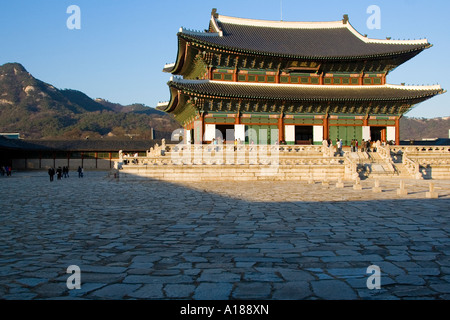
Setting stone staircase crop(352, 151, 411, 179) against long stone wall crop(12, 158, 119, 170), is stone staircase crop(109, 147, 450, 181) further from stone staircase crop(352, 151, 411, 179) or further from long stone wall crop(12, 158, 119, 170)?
long stone wall crop(12, 158, 119, 170)

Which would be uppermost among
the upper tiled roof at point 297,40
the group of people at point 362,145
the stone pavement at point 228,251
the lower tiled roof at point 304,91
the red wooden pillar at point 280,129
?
the upper tiled roof at point 297,40

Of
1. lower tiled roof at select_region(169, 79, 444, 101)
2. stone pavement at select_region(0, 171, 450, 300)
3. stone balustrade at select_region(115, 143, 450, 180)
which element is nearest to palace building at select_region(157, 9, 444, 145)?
lower tiled roof at select_region(169, 79, 444, 101)

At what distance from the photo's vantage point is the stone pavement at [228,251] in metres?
4.74

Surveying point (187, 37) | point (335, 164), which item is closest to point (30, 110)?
point (187, 37)

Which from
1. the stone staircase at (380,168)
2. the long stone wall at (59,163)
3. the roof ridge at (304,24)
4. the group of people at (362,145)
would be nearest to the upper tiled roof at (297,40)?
the roof ridge at (304,24)

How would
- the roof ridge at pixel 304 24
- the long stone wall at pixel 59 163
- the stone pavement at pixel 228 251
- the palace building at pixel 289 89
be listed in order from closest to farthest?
1. the stone pavement at pixel 228 251
2. the palace building at pixel 289 89
3. the roof ridge at pixel 304 24
4. the long stone wall at pixel 59 163

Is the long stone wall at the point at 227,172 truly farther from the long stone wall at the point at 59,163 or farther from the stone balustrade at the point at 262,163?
the long stone wall at the point at 59,163

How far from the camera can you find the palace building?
3322 cm

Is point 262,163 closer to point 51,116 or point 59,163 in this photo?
point 59,163

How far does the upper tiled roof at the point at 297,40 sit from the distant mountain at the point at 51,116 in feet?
247

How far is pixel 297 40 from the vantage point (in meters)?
39.8

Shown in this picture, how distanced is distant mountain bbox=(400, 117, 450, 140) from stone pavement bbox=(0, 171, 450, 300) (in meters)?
160

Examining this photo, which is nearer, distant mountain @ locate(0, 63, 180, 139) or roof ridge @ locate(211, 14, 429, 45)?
roof ridge @ locate(211, 14, 429, 45)

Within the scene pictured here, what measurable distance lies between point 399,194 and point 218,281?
43.1 feet
